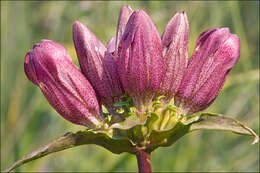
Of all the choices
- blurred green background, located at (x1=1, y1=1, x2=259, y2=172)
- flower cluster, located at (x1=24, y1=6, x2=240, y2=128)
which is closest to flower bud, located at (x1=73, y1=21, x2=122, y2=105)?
flower cluster, located at (x1=24, y1=6, x2=240, y2=128)

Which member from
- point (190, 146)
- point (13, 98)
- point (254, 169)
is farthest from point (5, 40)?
point (254, 169)

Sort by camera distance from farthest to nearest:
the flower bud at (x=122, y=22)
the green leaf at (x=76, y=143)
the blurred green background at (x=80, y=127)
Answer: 1. the blurred green background at (x=80, y=127)
2. the flower bud at (x=122, y=22)
3. the green leaf at (x=76, y=143)

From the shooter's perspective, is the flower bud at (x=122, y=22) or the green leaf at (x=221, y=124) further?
the flower bud at (x=122, y=22)

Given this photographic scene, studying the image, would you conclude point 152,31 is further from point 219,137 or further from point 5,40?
point 5,40

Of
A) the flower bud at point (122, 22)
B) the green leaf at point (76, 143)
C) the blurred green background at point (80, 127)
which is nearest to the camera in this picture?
the green leaf at point (76, 143)

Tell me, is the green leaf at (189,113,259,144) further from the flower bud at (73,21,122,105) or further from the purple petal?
the flower bud at (73,21,122,105)

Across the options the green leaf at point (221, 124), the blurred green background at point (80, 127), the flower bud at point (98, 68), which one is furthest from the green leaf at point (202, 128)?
the blurred green background at point (80, 127)

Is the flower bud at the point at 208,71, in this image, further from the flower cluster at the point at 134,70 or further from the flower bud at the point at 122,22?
the flower bud at the point at 122,22
